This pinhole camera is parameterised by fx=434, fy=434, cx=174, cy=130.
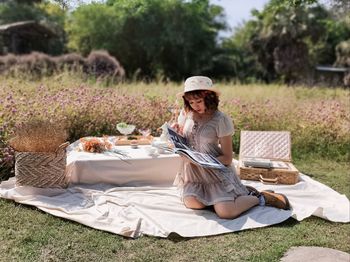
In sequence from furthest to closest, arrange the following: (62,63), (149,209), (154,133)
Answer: (62,63) → (154,133) → (149,209)

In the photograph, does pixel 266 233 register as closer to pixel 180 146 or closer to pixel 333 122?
pixel 180 146

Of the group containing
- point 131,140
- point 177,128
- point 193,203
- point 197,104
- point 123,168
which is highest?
point 197,104

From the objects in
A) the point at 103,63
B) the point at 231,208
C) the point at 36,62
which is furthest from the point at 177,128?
the point at 103,63

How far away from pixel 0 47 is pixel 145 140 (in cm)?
1788

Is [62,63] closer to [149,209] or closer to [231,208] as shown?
[149,209]

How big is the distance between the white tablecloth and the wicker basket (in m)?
1.07

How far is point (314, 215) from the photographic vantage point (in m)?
4.46

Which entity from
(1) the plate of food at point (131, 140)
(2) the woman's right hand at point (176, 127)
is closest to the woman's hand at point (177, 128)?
(2) the woman's right hand at point (176, 127)

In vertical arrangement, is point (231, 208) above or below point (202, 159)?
below

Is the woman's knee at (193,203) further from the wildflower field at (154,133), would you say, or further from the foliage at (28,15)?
the foliage at (28,15)

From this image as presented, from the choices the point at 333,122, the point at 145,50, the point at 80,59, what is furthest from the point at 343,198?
the point at 145,50

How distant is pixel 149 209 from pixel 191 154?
0.78 metres

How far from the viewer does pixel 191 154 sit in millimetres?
4016

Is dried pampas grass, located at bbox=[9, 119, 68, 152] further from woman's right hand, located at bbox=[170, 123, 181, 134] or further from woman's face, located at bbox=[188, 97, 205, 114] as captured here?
woman's face, located at bbox=[188, 97, 205, 114]
